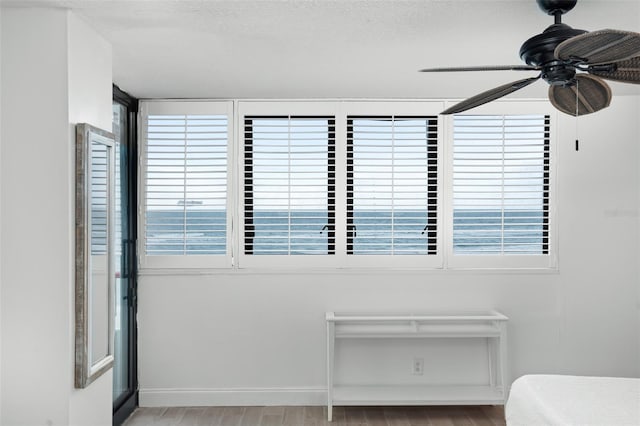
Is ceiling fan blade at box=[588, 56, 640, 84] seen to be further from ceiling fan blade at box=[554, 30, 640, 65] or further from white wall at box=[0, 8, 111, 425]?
white wall at box=[0, 8, 111, 425]

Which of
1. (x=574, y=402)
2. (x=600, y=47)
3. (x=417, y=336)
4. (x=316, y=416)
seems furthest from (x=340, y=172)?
(x=600, y=47)

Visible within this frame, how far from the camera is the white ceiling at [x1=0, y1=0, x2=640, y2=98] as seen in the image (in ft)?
7.73

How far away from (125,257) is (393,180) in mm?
2116

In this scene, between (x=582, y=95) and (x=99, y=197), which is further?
(x=99, y=197)

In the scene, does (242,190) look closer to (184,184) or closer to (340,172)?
(184,184)

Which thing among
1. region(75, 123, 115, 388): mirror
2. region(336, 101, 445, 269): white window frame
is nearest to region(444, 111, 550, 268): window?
region(336, 101, 445, 269): white window frame

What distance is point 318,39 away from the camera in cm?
278

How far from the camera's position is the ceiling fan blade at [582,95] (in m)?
2.17

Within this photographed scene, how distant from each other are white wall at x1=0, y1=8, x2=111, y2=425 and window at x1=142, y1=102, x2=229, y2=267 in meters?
1.81

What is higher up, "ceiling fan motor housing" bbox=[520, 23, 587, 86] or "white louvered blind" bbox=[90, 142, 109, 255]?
"ceiling fan motor housing" bbox=[520, 23, 587, 86]

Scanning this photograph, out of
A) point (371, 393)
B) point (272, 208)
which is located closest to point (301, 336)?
point (371, 393)

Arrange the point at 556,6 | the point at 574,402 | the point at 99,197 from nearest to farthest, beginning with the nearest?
the point at 556,6, the point at 574,402, the point at 99,197

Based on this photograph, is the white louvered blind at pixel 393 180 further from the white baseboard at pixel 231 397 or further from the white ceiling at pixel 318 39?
the white baseboard at pixel 231 397

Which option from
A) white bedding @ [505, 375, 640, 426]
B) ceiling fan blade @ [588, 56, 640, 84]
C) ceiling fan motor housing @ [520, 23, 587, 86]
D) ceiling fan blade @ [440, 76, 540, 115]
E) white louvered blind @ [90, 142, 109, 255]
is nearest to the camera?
ceiling fan blade @ [588, 56, 640, 84]
